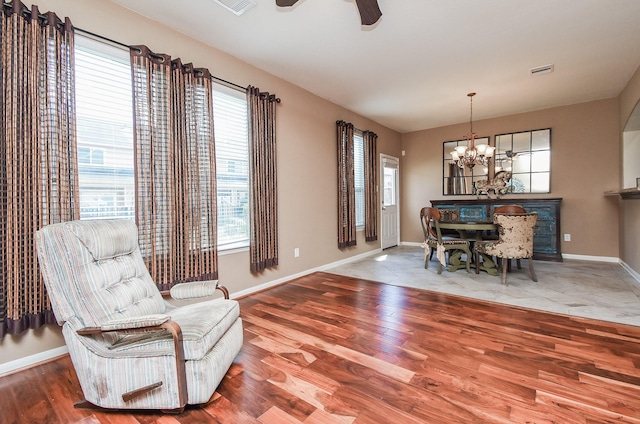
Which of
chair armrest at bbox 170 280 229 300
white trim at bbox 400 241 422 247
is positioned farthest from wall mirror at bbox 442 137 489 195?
chair armrest at bbox 170 280 229 300

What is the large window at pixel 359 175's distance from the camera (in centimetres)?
554

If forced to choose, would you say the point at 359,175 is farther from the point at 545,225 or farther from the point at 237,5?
the point at 237,5

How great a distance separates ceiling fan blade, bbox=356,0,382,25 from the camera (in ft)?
6.54

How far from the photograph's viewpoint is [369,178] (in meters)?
5.70

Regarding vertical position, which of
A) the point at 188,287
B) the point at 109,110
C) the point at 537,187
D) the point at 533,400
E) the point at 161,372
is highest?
the point at 109,110

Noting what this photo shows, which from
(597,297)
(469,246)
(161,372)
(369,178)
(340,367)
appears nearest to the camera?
(161,372)

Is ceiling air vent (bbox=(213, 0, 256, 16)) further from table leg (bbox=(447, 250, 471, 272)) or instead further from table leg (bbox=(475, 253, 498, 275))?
table leg (bbox=(475, 253, 498, 275))

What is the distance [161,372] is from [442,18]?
3460 millimetres

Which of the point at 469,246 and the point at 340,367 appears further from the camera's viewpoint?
the point at 469,246

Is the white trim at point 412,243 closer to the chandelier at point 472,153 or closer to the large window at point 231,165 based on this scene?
the chandelier at point 472,153

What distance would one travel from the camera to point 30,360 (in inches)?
79.1

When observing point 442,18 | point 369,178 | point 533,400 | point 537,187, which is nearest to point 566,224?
point 537,187

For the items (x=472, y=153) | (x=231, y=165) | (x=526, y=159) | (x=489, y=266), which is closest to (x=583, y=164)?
(x=526, y=159)

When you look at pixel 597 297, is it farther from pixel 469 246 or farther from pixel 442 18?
pixel 442 18
